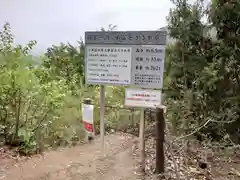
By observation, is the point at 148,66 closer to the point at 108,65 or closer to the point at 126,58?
the point at 126,58

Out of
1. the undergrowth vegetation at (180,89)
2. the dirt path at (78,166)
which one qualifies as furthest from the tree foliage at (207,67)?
the dirt path at (78,166)

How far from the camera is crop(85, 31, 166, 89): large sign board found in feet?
11.4

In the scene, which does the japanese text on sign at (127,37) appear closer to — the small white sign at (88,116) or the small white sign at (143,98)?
the small white sign at (143,98)

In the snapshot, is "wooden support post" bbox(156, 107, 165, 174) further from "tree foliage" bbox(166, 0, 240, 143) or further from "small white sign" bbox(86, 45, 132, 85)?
"tree foliage" bbox(166, 0, 240, 143)

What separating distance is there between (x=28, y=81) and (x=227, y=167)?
3207mm

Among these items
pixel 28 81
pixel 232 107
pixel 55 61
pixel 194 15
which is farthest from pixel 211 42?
pixel 55 61

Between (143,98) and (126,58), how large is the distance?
52 centimetres

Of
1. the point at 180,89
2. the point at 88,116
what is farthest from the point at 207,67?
the point at 88,116

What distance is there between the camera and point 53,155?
4.26 meters

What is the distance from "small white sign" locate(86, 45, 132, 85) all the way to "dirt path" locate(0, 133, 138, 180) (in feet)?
3.58

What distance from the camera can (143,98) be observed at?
362 cm

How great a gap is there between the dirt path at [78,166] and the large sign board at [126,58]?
3.56 feet

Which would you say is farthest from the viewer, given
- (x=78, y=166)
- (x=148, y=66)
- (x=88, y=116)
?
(x=88, y=116)

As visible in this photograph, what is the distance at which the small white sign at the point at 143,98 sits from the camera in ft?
11.6
